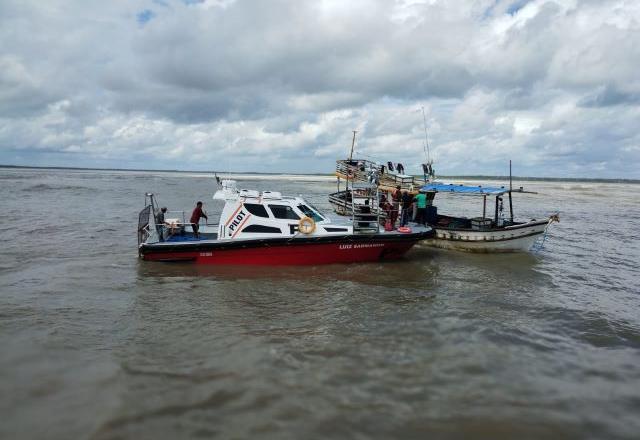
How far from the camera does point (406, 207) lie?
1598cm

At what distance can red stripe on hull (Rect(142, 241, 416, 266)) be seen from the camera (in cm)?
1223

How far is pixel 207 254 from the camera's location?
12.3 meters

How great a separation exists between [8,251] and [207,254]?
729 centimetres

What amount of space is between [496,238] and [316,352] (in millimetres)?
10756

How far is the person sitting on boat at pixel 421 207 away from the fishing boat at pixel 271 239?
3.62 metres

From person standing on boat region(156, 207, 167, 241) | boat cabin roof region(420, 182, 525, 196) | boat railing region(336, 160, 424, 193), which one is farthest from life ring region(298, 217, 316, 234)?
boat railing region(336, 160, 424, 193)

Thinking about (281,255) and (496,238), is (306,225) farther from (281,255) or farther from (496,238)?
(496,238)

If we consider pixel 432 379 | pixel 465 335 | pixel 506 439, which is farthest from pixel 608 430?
pixel 465 335

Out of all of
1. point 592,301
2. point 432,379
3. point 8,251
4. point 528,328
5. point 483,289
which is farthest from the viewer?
point 8,251

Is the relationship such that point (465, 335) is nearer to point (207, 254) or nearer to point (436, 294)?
point (436, 294)

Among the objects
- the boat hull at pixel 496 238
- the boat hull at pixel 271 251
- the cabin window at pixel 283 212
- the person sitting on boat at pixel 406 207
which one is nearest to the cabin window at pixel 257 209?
the cabin window at pixel 283 212

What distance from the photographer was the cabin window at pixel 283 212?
40.8 ft

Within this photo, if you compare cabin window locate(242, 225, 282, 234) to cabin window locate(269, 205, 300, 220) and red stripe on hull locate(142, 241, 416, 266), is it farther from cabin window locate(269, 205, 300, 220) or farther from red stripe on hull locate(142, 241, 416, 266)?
red stripe on hull locate(142, 241, 416, 266)

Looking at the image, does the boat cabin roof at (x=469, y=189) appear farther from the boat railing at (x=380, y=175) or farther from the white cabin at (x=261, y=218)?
the white cabin at (x=261, y=218)
